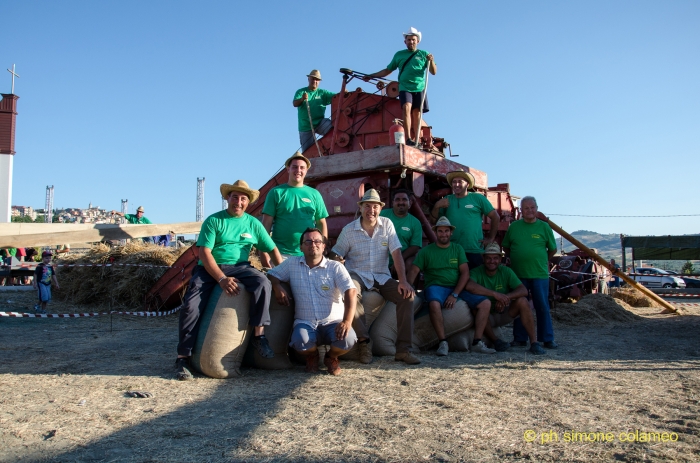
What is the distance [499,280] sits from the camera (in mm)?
6242

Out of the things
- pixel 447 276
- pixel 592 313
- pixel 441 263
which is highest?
pixel 441 263

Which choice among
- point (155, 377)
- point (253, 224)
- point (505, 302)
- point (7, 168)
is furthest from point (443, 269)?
point (7, 168)

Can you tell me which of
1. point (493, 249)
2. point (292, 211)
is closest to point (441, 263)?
point (493, 249)

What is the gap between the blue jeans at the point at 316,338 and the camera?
15.0 feet

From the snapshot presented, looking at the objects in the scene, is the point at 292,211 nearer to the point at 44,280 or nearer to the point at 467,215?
the point at 467,215

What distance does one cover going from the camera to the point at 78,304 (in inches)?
412

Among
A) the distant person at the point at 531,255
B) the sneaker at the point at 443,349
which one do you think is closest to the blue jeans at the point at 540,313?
the distant person at the point at 531,255

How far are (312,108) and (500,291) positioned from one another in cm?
501

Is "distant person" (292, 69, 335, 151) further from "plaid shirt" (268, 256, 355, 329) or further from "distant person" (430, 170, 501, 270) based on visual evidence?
"plaid shirt" (268, 256, 355, 329)

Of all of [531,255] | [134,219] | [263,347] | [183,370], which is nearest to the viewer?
[183,370]

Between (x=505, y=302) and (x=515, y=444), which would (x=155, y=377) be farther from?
(x=505, y=302)

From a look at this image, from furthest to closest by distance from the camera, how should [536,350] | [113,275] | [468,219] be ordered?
[113,275] < [468,219] < [536,350]

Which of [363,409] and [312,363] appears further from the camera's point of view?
[312,363]

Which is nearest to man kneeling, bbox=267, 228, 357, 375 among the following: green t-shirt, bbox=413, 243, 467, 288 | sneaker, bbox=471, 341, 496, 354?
green t-shirt, bbox=413, 243, 467, 288
